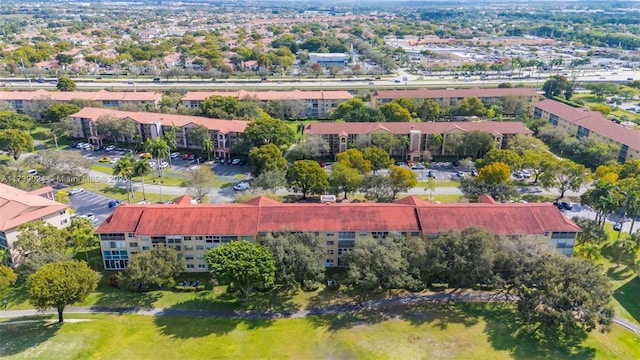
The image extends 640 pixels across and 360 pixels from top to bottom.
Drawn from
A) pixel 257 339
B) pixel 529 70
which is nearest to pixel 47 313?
pixel 257 339

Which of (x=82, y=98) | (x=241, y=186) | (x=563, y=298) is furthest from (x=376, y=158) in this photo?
(x=82, y=98)

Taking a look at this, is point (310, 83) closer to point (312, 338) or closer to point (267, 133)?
point (267, 133)

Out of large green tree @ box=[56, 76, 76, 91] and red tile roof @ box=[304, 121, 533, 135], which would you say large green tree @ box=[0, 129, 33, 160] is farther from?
red tile roof @ box=[304, 121, 533, 135]

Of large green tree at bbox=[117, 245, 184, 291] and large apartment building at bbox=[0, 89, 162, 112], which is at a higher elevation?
large apartment building at bbox=[0, 89, 162, 112]

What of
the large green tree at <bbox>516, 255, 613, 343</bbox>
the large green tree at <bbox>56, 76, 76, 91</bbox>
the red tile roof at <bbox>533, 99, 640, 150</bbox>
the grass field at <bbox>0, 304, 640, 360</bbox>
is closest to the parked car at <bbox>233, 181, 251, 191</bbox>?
the grass field at <bbox>0, 304, 640, 360</bbox>

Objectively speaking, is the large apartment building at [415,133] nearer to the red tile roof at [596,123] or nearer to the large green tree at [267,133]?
the large green tree at [267,133]

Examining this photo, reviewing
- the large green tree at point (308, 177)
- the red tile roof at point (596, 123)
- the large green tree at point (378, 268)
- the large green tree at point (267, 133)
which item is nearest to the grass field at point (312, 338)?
the large green tree at point (378, 268)
